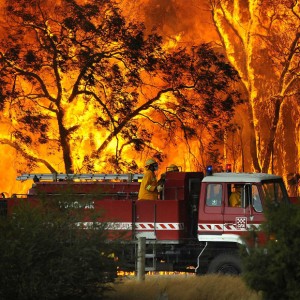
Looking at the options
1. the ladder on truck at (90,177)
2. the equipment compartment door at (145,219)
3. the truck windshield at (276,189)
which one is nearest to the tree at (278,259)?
the truck windshield at (276,189)

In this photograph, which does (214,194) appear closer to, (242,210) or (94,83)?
(242,210)

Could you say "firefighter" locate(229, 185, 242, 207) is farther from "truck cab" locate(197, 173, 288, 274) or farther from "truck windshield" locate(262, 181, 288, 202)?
"truck windshield" locate(262, 181, 288, 202)

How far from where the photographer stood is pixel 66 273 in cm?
1367

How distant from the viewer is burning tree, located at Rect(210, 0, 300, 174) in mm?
34812

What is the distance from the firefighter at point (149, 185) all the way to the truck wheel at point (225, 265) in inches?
81.8

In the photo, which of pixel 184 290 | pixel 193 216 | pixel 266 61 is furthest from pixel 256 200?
pixel 266 61

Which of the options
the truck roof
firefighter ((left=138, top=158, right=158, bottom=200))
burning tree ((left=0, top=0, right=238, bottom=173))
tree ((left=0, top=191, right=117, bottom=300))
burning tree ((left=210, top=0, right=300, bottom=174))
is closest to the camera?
tree ((left=0, top=191, right=117, bottom=300))

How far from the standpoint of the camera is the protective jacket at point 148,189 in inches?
812

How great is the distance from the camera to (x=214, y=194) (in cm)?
1967

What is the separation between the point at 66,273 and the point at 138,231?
6757 millimetres

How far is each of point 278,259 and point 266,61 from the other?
76.2 ft

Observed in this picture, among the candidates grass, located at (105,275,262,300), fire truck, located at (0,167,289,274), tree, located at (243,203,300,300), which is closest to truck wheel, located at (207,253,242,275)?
fire truck, located at (0,167,289,274)

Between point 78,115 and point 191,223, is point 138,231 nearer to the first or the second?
point 191,223

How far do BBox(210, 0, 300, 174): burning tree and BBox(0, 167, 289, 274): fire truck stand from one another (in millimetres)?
14191
